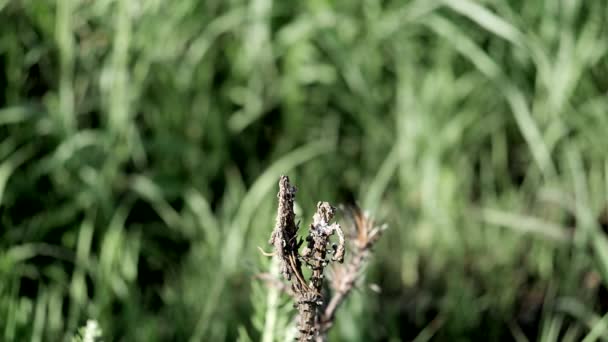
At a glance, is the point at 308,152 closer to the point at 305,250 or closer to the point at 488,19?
the point at 488,19

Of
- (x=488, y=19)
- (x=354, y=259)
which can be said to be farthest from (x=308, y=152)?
(x=354, y=259)

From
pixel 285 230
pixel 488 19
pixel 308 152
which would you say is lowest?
pixel 285 230

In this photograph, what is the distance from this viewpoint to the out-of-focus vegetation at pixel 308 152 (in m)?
1.69

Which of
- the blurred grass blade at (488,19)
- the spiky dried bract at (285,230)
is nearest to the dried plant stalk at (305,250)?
the spiky dried bract at (285,230)

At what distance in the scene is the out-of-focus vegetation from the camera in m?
1.69

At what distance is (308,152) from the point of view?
2004 mm

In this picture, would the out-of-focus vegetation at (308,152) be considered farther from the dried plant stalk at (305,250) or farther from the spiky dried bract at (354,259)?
the dried plant stalk at (305,250)

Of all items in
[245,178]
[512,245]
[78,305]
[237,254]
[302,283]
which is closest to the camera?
[302,283]

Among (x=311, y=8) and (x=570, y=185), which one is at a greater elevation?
(x=311, y=8)

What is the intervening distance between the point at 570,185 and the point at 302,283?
5.33 feet

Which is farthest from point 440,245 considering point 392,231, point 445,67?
point 445,67

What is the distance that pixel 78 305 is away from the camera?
1494 millimetres

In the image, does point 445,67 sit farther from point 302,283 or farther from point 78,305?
point 302,283

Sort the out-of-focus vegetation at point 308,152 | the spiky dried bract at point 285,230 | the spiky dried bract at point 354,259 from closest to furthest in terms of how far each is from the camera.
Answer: the spiky dried bract at point 285,230
the spiky dried bract at point 354,259
the out-of-focus vegetation at point 308,152
